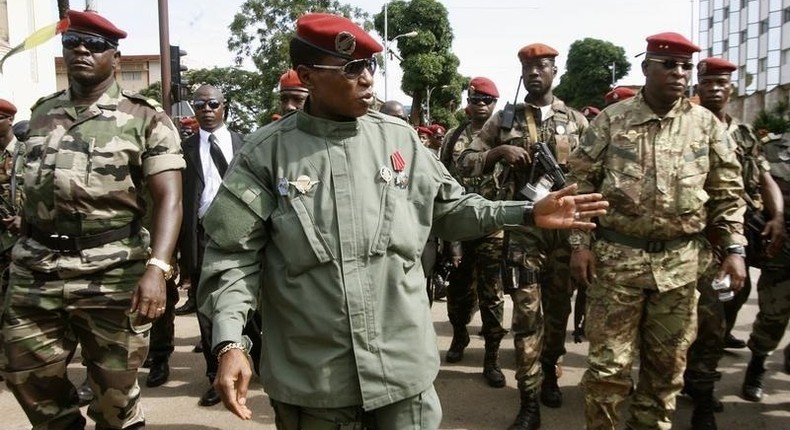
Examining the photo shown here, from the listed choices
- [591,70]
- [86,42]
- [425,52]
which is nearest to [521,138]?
[86,42]

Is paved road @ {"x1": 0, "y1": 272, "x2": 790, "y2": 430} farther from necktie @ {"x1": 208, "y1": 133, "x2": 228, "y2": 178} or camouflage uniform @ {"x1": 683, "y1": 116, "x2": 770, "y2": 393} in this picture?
necktie @ {"x1": 208, "y1": 133, "x2": 228, "y2": 178}

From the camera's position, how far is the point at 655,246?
346 cm

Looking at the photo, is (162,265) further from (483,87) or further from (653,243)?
(483,87)

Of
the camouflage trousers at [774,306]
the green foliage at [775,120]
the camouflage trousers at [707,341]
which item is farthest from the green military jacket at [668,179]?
the green foliage at [775,120]

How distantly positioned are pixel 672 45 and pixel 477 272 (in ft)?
8.03

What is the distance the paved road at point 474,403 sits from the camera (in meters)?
4.43

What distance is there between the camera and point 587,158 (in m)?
3.68

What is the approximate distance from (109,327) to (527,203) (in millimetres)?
2004

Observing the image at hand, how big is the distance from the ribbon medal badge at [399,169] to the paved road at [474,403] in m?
2.55

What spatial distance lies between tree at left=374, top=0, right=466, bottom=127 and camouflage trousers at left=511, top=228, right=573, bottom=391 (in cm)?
3271

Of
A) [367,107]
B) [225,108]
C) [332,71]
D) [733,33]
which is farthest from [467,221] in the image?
[733,33]

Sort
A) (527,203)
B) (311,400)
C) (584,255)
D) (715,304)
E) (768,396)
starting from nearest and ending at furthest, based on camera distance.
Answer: (311,400), (527,203), (584,255), (715,304), (768,396)

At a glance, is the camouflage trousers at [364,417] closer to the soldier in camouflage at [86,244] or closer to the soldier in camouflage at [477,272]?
the soldier in camouflage at [86,244]

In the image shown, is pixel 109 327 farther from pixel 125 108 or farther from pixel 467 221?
pixel 467 221
